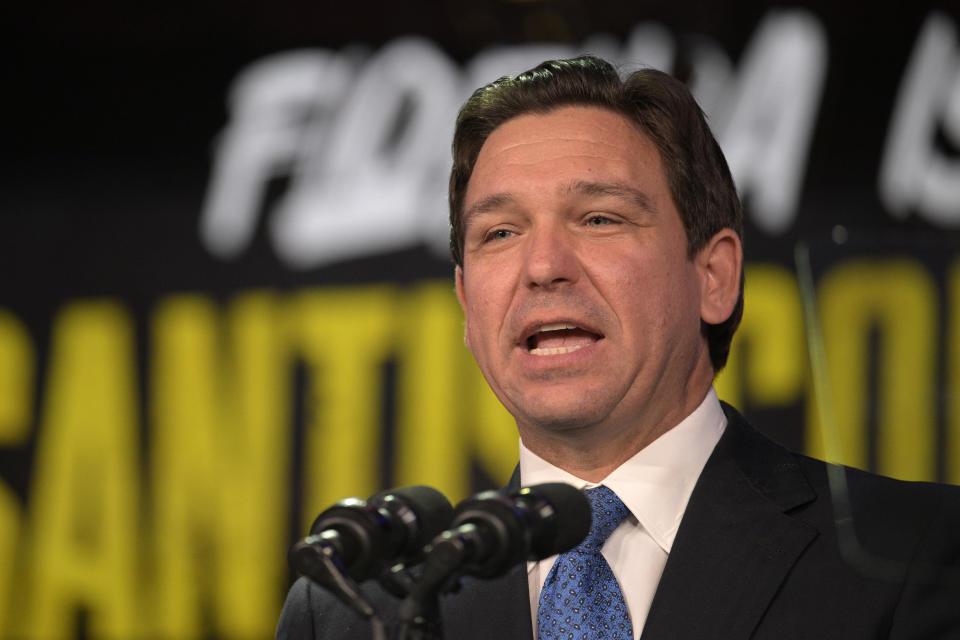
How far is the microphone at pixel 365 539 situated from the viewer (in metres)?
1.00

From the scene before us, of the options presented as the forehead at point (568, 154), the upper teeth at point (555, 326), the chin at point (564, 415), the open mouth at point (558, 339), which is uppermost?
the forehead at point (568, 154)

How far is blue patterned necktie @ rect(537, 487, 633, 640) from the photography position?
1409 mm

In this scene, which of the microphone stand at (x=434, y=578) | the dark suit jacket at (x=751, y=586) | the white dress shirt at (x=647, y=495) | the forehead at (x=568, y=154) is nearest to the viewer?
the microphone stand at (x=434, y=578)

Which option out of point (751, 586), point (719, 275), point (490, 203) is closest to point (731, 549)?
point (751, 586)

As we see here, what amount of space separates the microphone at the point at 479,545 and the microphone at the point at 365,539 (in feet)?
0.14

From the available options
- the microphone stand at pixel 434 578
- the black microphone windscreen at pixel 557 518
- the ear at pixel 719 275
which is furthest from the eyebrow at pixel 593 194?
the microphone stand at pixel 434 578

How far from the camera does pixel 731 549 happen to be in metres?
1.43

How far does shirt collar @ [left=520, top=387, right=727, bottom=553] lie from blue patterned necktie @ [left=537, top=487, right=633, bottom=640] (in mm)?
28

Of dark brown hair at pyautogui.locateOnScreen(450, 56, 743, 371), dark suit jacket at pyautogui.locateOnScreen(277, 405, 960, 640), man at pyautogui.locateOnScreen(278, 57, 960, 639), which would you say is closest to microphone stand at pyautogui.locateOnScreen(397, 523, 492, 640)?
dark suit jacket at pyautogui.locateOnScreen(277, 405, 960, 640)

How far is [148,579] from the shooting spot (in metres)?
3.50

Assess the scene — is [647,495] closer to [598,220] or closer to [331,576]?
[598,220]

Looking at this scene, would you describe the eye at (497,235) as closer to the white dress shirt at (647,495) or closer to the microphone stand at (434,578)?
the white dress shirt at (647,495)

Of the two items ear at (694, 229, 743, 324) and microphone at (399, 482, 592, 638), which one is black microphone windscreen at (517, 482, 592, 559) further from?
ear at (694, 229, 743, 324)

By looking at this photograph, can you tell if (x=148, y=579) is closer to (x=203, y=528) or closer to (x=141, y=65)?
(x=203, y=528)
